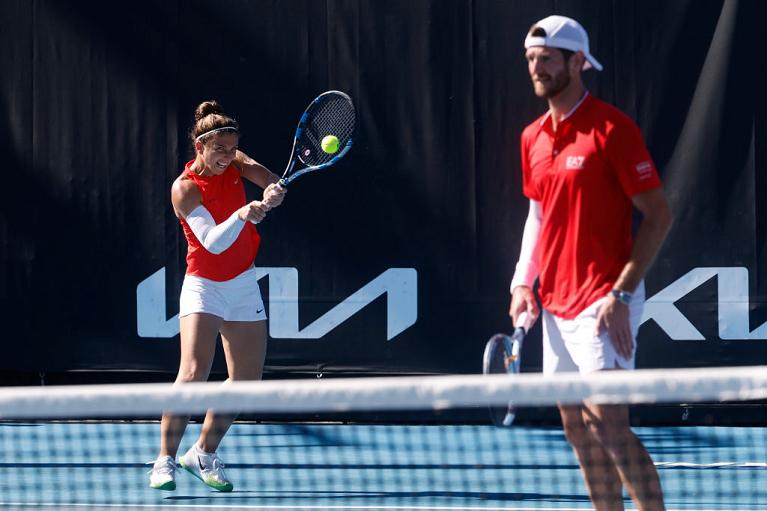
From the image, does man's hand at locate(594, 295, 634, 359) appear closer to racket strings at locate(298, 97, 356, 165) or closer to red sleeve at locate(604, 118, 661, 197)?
red sleeve at locate(604, 118, 661, 197)

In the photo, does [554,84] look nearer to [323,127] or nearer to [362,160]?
[323,127]

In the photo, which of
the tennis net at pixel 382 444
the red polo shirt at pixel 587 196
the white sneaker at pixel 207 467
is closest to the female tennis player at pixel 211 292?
the white sneaker at pixel 207 467

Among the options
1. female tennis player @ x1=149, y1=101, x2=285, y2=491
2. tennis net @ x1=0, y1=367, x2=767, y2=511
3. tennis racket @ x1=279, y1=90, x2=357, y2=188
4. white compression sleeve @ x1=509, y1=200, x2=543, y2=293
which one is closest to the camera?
tennis net @ x1=0, y1=367, x2=767, y2=511

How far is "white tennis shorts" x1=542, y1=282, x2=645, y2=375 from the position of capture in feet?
10.2

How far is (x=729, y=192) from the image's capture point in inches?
225

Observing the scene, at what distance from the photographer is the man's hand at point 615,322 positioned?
308 centimetres

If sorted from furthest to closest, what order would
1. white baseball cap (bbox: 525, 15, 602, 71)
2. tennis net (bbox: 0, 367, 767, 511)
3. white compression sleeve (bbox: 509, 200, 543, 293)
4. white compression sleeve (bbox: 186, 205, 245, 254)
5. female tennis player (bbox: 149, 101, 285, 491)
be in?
female tennis player (bbox: 149, 101, 285, 491) → white compression sleeve (bbox: 186, 205, 245, 254) → white compression sleeve (bbox: 509, 200, 543, 293) → white baseball cap (bbox: 525, 15, 602, 71) → tennis net (bbox: 0, 367, 767, 511)

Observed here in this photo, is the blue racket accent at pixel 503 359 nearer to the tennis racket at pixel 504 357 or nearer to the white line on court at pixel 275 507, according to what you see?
the tennis racket at pixel 504 357

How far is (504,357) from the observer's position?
3.37m

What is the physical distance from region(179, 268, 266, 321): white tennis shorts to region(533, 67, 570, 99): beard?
5.67ft

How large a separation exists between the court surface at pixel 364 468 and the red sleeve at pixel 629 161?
1522mm

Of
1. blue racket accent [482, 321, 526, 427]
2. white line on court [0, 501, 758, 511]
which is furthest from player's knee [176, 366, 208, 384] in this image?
blue racket accent [482, 321, 526, 427]

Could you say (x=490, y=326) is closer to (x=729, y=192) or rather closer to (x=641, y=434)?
(x=641, y=434)

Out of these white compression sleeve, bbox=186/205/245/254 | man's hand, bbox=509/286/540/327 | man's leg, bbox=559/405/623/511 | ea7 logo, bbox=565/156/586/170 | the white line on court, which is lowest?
the white line on court
